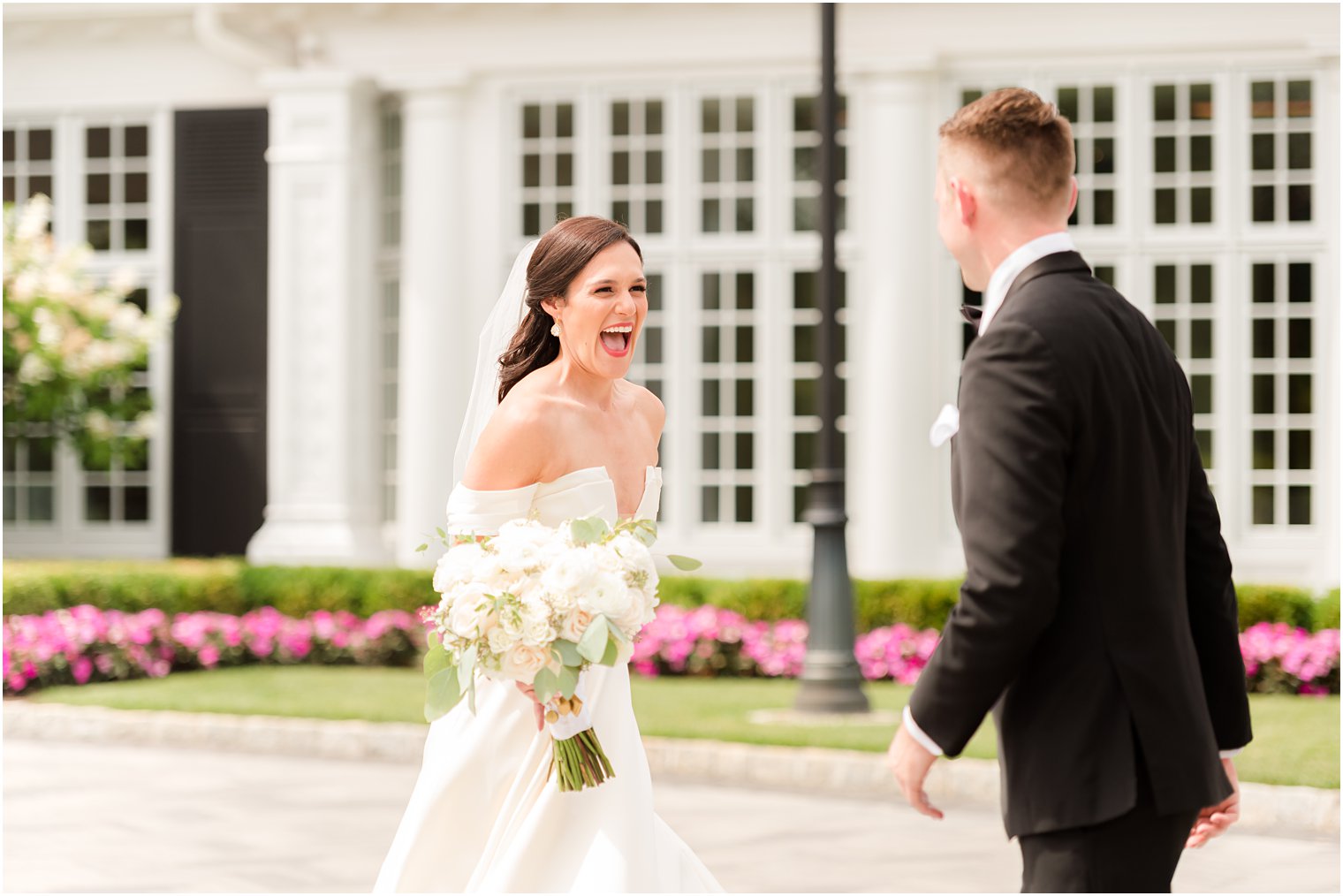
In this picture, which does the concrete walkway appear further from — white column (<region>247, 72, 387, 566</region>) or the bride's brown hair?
white column (<region>247, 72, 387, 566</region>)

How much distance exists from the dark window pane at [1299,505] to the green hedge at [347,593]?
127 cm

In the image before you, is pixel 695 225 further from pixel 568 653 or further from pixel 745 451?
pixel 568 653

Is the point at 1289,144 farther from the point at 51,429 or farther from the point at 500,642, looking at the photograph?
the point at 500,642

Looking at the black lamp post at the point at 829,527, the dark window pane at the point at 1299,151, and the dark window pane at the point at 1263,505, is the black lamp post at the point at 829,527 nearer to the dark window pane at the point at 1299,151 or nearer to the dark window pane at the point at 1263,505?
the dark window pane at the point at 1263,505

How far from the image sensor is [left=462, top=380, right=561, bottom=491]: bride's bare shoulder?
12.7ft

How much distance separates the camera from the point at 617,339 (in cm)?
396

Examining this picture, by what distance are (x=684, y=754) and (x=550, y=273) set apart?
5504 mm

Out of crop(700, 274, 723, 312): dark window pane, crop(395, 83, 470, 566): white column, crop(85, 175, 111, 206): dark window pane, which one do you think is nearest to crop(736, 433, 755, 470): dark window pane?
crop(700, 274, 723, 312): dark window pane

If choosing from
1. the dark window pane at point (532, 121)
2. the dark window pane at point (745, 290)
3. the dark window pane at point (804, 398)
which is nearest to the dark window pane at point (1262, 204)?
the dark window pane at point (804, 398)

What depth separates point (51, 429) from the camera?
14.9m

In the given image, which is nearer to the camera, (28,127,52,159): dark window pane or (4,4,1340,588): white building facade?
(4,4,1340,588): white building facade

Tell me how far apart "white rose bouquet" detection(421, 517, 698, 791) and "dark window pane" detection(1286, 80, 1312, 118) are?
10.9 metres

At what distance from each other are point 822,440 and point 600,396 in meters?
6.15

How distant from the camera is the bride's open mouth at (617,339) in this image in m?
3.95
